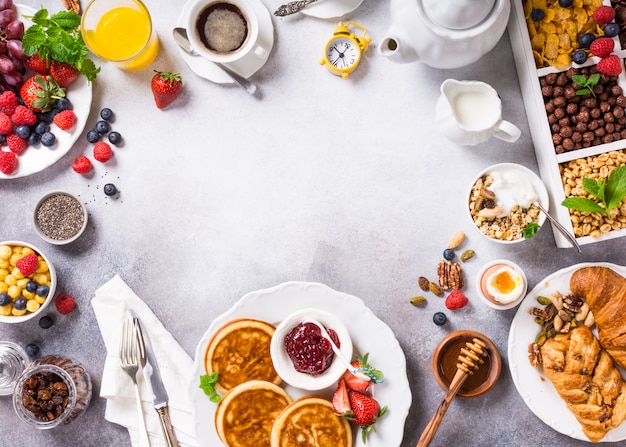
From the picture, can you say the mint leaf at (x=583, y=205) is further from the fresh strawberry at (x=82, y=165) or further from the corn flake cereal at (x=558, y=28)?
the fresh strawberry at (x=82, y=165)

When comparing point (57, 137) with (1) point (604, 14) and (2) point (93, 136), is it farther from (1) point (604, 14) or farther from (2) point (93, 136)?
(1) point (604, 14)

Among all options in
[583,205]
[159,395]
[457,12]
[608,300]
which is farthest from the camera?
[159,395]

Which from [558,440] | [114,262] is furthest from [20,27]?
[558,440]

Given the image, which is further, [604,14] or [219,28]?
[219,28]

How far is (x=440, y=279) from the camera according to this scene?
2.26 m

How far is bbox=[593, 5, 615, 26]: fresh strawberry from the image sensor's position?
2.09 m

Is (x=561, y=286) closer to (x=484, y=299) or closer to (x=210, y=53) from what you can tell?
(x=484, y=299)

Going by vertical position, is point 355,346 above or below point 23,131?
below

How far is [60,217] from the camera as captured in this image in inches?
89.0

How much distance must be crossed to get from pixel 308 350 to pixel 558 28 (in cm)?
135

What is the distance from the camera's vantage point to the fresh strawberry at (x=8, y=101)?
2.23 metres

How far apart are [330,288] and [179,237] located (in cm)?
58

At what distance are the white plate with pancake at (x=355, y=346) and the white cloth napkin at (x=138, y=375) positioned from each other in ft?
0.36

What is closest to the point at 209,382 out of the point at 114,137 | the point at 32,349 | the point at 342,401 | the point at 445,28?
the point at 342,401
